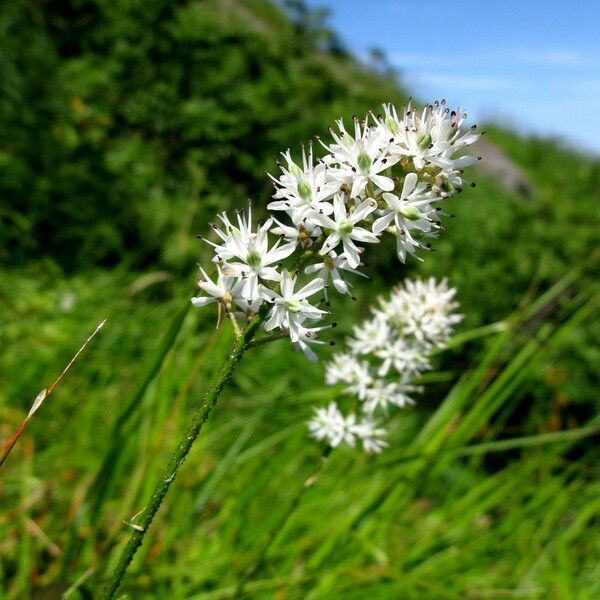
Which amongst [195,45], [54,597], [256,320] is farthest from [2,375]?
[195,45]

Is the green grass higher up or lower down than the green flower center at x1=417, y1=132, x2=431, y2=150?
lower down

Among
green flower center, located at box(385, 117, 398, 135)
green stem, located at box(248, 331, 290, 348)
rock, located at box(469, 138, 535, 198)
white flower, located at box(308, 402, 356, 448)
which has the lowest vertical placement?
green stem, located at box(248, 331, 290, 348)

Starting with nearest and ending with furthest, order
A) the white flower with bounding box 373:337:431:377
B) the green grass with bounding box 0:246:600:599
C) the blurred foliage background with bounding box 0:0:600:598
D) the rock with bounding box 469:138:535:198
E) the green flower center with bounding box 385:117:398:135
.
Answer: the green flower center with bounding box 385:117:398:135 → the white flower with bounding box 373:337:431:377 → the green grass with bounding box 0:246:600:599 → the blurred foliage background with bounding box 0:0:600:598 → the rock with bounding box 469:138:535:198

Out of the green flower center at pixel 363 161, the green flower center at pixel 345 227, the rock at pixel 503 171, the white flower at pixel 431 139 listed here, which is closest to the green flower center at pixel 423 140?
the white flower at pixel 431 139

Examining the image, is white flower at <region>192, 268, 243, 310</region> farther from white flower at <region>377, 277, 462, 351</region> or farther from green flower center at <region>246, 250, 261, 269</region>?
white flower at <region>377, 277, 462, 351</region>

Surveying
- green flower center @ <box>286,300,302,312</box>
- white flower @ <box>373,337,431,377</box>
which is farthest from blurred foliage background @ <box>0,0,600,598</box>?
green flower center @ <box>286,300,302,312</box>

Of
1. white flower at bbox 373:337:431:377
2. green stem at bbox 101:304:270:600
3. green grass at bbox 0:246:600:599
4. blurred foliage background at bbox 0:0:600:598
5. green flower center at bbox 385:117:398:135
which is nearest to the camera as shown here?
green stem at bbox 101:304:270:600
